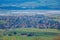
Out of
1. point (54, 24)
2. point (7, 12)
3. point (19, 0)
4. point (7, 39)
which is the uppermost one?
point (19, 0)

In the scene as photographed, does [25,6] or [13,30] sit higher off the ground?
[25,6]

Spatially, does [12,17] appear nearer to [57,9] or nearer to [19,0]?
[19,0]

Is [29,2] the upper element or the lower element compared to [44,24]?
upper

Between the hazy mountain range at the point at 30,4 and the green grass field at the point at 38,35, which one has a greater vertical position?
the hazy mountain range at the point at 30,4

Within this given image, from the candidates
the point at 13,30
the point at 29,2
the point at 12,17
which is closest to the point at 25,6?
the point at 29,2

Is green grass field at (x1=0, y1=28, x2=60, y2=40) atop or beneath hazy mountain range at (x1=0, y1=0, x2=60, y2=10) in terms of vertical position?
beneath

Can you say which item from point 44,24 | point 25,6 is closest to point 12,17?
point 25,6

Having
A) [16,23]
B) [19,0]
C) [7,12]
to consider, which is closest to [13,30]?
[16,23]

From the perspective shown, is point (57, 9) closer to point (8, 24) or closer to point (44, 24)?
point (44, 24)

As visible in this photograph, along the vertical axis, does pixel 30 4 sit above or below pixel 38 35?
above
